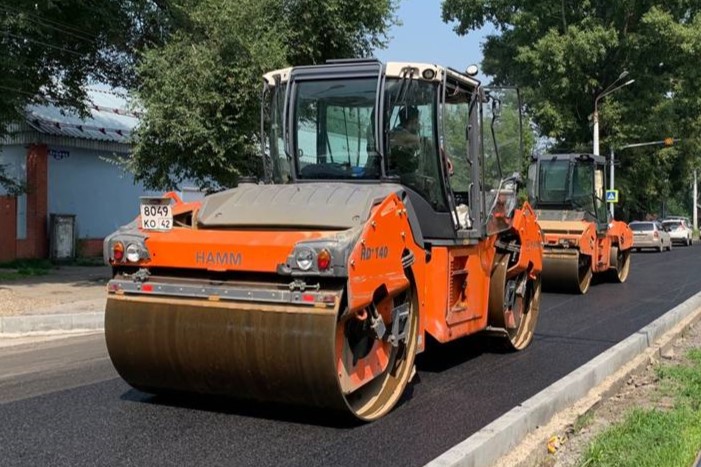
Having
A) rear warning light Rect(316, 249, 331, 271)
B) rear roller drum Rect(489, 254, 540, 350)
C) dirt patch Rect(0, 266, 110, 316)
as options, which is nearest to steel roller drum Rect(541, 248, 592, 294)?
rear roller drum Rect(489, 254, 540, 350)

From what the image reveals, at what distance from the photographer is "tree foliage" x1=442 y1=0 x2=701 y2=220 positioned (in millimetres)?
33156

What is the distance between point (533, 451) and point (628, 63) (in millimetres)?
33809

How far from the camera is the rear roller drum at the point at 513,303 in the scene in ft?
26.1

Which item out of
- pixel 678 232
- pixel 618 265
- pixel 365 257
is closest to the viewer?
pixel 365 257

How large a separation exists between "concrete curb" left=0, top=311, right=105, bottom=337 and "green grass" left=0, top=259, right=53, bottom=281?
5.62 meters

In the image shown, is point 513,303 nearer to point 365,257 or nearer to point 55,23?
point 365,257

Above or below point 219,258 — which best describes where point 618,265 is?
below

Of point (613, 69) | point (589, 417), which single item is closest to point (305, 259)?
point (589, 417)

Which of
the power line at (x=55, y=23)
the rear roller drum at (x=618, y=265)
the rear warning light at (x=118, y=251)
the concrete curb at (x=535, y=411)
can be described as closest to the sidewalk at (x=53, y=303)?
the power line at (x=55, y=23)

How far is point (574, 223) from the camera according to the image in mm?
14625

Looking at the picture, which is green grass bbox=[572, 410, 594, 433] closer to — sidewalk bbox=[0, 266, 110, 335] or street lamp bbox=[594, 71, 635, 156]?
sidewalk bbox=[0, 266, 110, 335]

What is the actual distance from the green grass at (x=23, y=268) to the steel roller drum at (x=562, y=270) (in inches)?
429

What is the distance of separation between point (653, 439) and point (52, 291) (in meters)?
11.8

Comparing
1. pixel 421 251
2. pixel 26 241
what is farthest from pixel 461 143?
pixel 26 241
